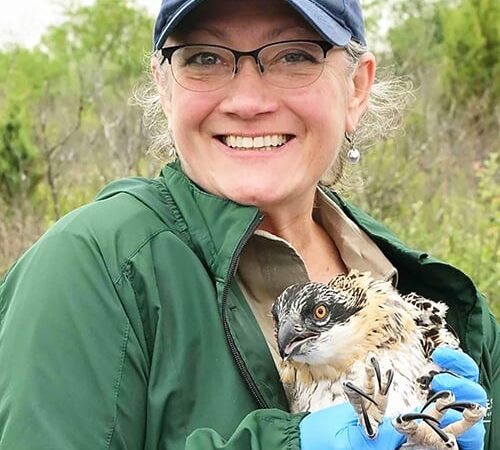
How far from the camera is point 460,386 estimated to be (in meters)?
2.45

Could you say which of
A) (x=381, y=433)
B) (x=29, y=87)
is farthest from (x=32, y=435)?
(x=29, y=87)

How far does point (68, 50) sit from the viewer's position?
22641 mm

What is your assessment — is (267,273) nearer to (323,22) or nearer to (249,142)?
(249,142)

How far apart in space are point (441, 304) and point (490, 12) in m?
16.2

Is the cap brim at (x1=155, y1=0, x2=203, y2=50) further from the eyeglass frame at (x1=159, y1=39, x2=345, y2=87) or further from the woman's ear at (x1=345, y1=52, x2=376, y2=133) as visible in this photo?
the woman's ear at (x1=345, y1=52, x2=376, y2=133)

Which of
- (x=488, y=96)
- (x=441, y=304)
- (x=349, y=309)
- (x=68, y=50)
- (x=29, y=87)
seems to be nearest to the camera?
(x=349, y=309)

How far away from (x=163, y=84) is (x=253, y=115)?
0.37 meters

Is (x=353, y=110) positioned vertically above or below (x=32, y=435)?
above

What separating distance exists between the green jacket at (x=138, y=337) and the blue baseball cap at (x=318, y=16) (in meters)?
0.46

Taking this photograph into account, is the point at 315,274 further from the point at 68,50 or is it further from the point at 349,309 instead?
the point at 68,50

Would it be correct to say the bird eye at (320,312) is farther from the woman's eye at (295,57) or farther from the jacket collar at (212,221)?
the woman's eye at (295,57)

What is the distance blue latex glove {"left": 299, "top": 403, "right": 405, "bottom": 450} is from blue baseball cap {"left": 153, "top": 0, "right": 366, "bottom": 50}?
1.06 m

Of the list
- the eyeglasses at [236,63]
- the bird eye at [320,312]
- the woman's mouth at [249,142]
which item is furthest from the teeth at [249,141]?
the bird eye at [320,312]

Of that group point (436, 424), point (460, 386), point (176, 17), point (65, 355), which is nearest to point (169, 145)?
point (176, 17)
